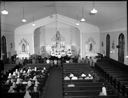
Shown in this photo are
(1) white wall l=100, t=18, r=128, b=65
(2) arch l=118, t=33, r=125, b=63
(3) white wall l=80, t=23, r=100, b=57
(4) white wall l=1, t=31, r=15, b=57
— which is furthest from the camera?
(3) white wall l=80, t=23, r=100, b=57

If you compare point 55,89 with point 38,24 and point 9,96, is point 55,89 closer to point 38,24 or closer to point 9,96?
point 9,96

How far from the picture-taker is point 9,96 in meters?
7.03

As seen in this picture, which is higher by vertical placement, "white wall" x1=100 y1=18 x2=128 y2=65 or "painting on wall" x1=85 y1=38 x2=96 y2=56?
"white wall" x1=100 y1=18 x2=128 y2=65

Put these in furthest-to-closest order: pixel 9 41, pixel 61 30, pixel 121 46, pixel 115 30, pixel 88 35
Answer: pixel 61 30 → pixel 88 35 → pixel 9 41 → pixel 115 30 → pixel 121 46

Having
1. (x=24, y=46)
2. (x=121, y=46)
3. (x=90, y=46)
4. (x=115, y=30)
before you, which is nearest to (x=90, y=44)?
(x=90, y=46)

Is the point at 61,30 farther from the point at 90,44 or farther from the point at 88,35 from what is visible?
the point at 90,44

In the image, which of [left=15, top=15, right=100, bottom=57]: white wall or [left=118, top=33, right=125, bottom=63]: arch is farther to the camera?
[left=15, top=15, right=100, bottom=57]: white wall

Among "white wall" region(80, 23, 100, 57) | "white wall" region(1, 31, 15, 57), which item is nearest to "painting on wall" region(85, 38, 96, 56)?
"white wall" region(80, 23, 100, 57)

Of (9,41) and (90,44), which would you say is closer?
(9,41)

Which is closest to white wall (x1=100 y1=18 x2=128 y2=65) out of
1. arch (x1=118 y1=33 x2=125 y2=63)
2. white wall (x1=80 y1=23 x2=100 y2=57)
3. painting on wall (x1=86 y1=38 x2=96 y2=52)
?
arch (x1=118 y1=33 x2=125 y2=63)

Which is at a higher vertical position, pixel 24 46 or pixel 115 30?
pixel 115 30

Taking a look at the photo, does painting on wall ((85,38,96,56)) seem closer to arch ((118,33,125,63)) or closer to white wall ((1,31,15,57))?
arch ((118,33,125,63))

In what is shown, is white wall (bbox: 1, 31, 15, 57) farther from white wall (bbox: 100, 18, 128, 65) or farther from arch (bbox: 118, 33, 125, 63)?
arch (bbox: 118, 33, 125, 63)

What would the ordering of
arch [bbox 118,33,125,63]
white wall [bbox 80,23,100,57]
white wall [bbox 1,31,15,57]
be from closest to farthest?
arch [bbox 118,33,125,63], white wall [bbox 1,31,15,57], white wall [bbox 80,23,100,57]
